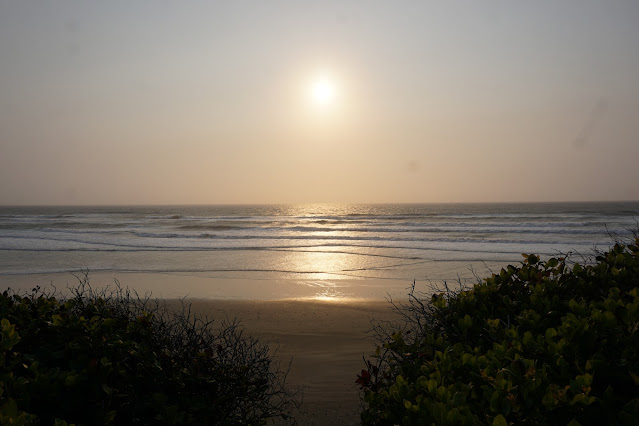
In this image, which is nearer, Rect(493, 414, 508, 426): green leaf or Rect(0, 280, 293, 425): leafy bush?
Rect(493, 414, 508, 426): green leaf

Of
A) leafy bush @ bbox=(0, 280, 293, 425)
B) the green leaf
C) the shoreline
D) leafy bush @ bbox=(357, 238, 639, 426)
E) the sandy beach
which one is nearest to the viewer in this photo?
the green leaf

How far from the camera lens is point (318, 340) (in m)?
7.04

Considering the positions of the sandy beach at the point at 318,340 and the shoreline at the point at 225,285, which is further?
the shoreline at the point at 225,285

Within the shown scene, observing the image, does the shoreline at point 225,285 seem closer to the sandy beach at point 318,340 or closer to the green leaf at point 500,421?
the sandy beach at point 318,340

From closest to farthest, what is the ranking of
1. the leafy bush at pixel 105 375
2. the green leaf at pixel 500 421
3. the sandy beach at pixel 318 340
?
the green leaf at pixel 500 421 → the leafy bush at pixel 105 375 → the sandy beach at pixel 318 340

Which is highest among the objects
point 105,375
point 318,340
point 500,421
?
point 500,421

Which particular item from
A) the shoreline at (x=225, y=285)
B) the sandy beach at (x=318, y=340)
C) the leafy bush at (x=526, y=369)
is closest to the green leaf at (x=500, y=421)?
the leafy bush at (x=526, y=369)

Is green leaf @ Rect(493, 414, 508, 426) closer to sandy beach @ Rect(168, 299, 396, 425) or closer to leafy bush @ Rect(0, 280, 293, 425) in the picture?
leafy bush @ Rect(0, 280, 293, 425)

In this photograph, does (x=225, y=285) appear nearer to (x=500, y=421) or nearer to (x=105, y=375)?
(x=105, y=375)

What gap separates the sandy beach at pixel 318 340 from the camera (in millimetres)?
4746

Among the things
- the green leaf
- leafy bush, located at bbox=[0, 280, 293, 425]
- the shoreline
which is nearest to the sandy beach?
the shoreline

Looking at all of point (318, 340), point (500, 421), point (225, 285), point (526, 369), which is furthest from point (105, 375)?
point (225, 285)

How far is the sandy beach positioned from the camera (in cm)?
475

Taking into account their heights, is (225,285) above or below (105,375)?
below
